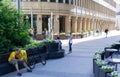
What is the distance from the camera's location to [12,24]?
18.2m

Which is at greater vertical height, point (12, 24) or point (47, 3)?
point (47, 3)

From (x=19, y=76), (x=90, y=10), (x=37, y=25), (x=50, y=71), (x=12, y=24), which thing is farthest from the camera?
(x=90, y=10)

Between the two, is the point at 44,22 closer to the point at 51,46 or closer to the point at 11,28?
the point at 51,46

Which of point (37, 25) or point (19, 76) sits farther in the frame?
point (37, 25)

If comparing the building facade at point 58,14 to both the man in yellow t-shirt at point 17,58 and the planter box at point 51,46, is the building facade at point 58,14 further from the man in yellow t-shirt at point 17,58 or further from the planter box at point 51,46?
the man in yellow t-shirt at point 17,58

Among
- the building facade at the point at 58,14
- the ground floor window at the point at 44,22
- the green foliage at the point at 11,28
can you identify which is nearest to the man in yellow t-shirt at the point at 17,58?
the green foliage at the point at 11,28

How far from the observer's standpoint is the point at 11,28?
18.1 m

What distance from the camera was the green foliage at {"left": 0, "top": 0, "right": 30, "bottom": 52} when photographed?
57.5 ft

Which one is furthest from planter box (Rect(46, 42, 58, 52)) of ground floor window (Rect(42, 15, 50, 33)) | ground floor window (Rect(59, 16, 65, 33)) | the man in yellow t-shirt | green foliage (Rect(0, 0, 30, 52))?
ground floor window (Rect(59, 16, 65, 33))

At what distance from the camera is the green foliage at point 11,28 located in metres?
17.5

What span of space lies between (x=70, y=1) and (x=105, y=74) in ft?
165

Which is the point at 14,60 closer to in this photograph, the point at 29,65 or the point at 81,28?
the point at 29,65

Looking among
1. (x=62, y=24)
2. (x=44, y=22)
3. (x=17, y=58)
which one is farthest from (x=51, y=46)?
(x=62, y=24)

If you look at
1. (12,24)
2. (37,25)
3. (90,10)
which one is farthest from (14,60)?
(90,10)
